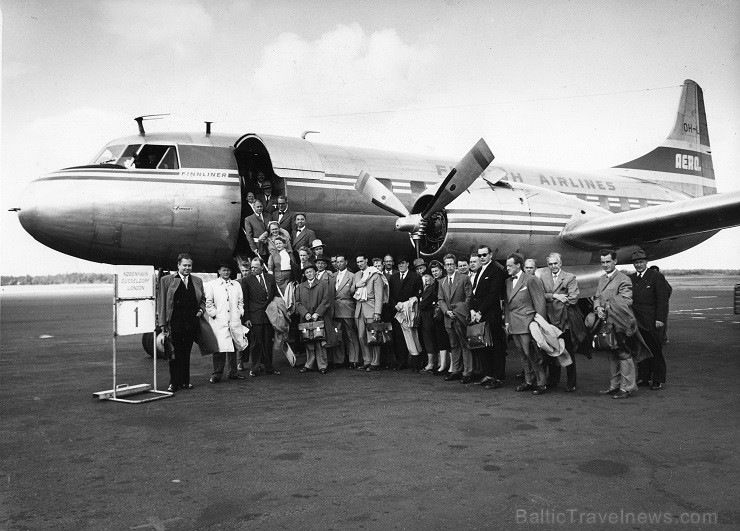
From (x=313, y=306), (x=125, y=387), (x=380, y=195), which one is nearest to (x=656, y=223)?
(x=380, y=195)

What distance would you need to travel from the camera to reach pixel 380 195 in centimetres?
1097

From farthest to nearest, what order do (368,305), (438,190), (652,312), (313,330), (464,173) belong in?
(438,190)
(464,173)
(368,305)
(313,330)
(652,312)

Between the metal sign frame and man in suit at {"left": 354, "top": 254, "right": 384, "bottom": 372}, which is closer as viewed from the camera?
the metal sign frame

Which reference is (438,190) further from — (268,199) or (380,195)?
(268,199)

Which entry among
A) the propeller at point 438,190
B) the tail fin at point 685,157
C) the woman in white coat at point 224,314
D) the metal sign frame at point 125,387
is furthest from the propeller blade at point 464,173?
the tail fin at point 685,157

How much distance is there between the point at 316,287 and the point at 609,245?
19.1ft

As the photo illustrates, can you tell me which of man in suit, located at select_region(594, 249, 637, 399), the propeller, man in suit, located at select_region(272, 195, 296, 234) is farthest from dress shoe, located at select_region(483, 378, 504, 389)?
man in suit, located at select_region(272, 195, 296, 234)

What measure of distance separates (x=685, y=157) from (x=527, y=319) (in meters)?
14.7

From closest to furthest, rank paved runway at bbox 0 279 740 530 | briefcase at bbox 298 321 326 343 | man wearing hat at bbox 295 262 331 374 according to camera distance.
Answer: paved runway at bbox 0 279 740 530
briefcase at bbox 298 321 326 343
man wearing hat at bbox 295 262 331 374

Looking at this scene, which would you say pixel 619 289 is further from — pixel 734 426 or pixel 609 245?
pixel 609 245

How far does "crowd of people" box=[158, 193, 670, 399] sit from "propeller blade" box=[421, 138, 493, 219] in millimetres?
1269

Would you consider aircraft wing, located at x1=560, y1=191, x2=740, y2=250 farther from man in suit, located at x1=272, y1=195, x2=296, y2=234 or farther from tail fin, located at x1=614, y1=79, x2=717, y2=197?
tail fin, located at x1=614, y1=79, x2=717, y2=197

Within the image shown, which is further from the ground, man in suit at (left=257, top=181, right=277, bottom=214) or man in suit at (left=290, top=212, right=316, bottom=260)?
man in suit at (left=257, top=181, right=277, bottom=214)

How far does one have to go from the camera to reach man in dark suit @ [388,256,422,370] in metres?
9.54
